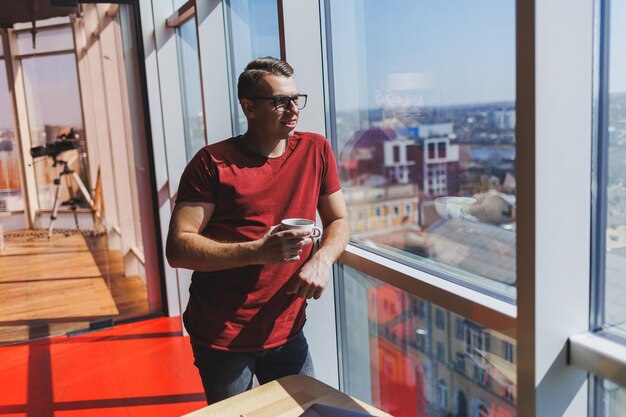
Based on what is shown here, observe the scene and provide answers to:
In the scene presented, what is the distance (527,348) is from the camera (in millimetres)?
1299

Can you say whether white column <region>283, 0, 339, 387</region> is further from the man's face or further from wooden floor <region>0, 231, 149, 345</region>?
wooden floor <region>0, 231, 149, 345</region>

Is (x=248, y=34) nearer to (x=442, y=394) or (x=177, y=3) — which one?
(x=177, y=3)

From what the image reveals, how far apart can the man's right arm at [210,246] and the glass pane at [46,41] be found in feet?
11.4

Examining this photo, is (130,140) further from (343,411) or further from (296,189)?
(343,411)

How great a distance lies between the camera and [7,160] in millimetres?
4465

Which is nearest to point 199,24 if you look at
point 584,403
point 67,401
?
point 67,401

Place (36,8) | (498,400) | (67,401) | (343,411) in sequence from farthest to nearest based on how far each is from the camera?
(36,8) < (67,401) < (498,400) < (343,411)

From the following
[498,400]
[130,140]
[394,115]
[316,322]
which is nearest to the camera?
[498,400]

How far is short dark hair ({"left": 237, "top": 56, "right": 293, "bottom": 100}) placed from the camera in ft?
5.79

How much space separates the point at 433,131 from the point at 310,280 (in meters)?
0.63

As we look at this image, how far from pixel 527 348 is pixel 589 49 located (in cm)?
70

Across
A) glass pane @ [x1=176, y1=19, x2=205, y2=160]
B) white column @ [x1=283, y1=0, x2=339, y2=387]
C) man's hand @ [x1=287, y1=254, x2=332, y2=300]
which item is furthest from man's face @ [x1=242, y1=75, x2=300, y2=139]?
glass pane @ [x1=176, y1=19, x2=205, y2=160]

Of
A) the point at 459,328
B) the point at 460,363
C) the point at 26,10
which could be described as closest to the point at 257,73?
the point at 459,328

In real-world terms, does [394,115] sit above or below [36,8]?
below
